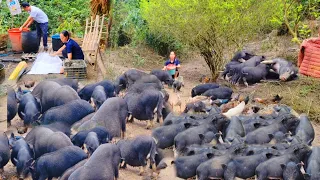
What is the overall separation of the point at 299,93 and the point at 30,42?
7.60 metres

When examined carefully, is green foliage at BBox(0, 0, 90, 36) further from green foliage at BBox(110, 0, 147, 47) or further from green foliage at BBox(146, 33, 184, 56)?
green foliage at BBox(146, 33, 184, 56)

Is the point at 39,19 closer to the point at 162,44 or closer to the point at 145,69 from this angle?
the point at 145,69

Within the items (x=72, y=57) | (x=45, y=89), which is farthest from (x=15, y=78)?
(x=45, y=89)

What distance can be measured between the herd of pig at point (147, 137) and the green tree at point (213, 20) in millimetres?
1924

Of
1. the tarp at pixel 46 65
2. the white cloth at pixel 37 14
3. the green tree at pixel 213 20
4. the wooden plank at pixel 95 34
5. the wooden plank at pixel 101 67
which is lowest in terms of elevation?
the wooden plank at pixel 101 67

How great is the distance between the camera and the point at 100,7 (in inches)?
670

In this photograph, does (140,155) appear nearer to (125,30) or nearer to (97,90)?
(97,90)

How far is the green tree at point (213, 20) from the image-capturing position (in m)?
12.4

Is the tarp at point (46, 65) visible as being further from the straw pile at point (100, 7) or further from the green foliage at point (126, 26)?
the green foliage at point (126, 26)

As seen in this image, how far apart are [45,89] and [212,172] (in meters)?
4.41

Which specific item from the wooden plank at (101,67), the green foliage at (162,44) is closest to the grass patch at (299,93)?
the wooden plank at (101,67)

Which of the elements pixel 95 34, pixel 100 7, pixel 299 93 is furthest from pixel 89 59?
pixel 299 93

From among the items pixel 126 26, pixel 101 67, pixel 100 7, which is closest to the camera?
pixel 101 67

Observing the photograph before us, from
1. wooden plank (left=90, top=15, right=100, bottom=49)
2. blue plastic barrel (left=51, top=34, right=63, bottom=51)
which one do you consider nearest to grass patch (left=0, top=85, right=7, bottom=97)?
wooden plank (left=90, top=15, right=100, bottom=49)
